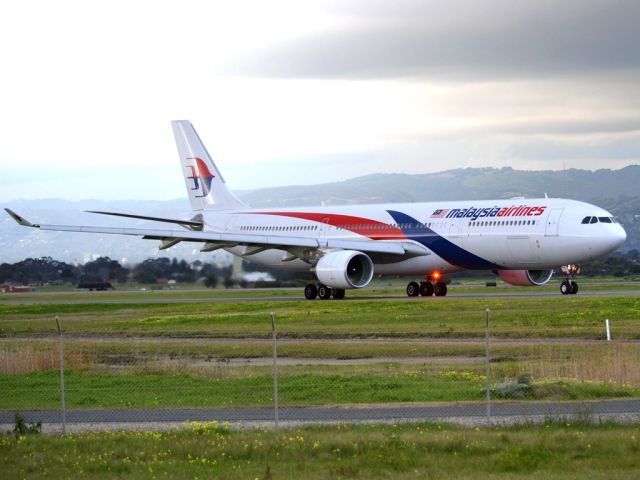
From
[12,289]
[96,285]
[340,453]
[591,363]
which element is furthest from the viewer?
[12,289]

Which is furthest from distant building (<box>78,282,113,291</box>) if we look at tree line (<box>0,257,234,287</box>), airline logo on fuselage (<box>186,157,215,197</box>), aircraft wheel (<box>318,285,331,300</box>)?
aircraft wheel (<box>318,285,331,300</box>)

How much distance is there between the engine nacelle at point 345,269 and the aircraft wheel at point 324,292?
1.47 meters

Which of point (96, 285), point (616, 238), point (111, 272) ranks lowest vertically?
point (96, 285)

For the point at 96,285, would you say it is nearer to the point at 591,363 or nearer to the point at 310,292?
the point at 310,292

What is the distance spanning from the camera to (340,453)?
1705 cm

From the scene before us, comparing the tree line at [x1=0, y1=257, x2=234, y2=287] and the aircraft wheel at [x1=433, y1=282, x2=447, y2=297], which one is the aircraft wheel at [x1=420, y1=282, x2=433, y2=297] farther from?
the tree line at [x1=0, y1=257, x2=234, y2=287]

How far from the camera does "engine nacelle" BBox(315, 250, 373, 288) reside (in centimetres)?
5406

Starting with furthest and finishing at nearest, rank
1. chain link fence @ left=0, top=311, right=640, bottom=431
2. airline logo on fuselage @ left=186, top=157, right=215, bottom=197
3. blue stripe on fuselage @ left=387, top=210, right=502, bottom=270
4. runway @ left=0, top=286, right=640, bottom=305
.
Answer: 1. airline logo on fuselage @ left=186, top=157, right=215, bottom=197
2. runway @ left=0, top=286, right=640, bottom=305
3. blue stripe on fuselage @ left=387, top=210, right=502, bottom=270
4. chain link fence @ left=0, top=311, right=640, bottom=431

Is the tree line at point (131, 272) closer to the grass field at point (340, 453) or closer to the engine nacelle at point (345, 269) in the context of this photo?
the engine nacelle at point (345, 269)

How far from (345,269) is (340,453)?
121 feet

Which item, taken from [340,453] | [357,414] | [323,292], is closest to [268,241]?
[323,292]

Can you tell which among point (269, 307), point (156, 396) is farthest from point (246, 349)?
point (269, 307)

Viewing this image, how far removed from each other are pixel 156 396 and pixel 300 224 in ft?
121

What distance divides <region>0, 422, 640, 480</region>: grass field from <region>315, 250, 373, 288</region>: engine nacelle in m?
34.7
